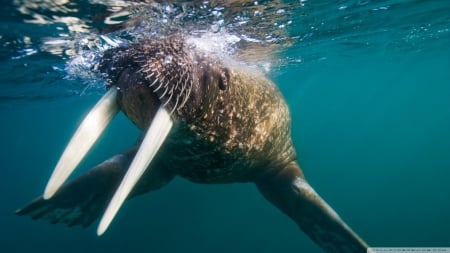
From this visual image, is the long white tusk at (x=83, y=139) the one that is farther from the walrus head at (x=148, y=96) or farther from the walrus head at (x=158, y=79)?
the walrus head at (x=158, y=79)

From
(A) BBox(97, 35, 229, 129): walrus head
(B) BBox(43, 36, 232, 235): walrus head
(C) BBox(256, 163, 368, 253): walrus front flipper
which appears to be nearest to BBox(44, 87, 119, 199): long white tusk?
(B) BBox(43, 36, 232, 235): walrus head

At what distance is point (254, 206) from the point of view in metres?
26.2

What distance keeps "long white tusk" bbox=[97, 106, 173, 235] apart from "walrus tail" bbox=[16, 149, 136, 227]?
297cm

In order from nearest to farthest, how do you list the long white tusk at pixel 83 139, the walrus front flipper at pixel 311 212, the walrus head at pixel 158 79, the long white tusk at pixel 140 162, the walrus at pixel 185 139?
the long white tusk at pixel 140 162, the long white tusk at pixel 83 139, the walrus at pixel 185 139, the walrus head at pixel 158 79, the walrus front flipper at pixel 311 212

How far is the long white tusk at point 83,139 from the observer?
2.53 m

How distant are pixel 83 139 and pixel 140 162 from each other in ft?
1.73

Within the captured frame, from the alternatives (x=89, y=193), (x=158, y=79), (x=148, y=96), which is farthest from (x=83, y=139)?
A: (x=89, y=193)

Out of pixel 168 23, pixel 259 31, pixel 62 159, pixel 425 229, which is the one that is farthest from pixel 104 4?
pixel 425 229

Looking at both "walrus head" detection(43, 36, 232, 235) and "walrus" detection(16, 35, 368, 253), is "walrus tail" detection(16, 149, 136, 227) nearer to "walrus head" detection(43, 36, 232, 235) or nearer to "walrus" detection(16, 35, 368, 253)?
"walrus" detection(16, 35, 368, 253)

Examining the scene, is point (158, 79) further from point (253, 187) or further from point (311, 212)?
point (253, 187)

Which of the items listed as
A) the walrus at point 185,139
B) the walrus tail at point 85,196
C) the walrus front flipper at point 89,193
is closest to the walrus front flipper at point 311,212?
the walrus at point 185,139

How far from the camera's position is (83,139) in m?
2.72

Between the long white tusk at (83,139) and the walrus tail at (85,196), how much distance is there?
8.73 feet

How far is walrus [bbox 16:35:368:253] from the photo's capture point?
2.85m
